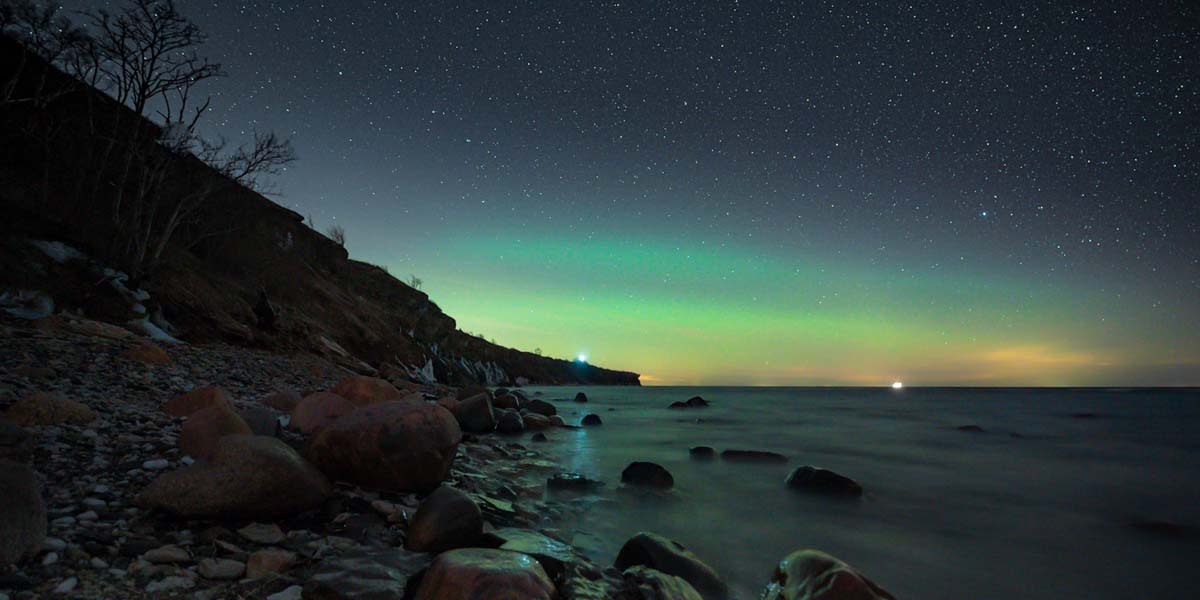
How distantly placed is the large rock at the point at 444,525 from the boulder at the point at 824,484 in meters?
5.82

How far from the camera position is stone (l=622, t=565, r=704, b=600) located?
3.01m

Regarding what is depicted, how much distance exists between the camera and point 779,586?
3.43m

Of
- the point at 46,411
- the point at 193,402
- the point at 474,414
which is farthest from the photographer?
the point at 474,414

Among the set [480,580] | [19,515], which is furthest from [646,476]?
[19,515]

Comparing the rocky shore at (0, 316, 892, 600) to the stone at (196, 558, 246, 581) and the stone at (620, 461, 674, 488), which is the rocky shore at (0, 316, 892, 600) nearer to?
the stone at (196, 558, 246, 581)

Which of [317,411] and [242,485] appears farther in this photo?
[317,411]

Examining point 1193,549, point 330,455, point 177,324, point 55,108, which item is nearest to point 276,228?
point 55,108

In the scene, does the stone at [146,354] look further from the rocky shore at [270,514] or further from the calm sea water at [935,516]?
the calm sea water at [935,516]

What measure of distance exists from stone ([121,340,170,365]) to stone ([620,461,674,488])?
293 inches

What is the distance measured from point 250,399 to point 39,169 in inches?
610

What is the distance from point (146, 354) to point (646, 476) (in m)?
7.85

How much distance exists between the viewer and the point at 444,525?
3211mm

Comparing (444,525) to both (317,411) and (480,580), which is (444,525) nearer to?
(480,580)

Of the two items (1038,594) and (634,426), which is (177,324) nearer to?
(634,426)
